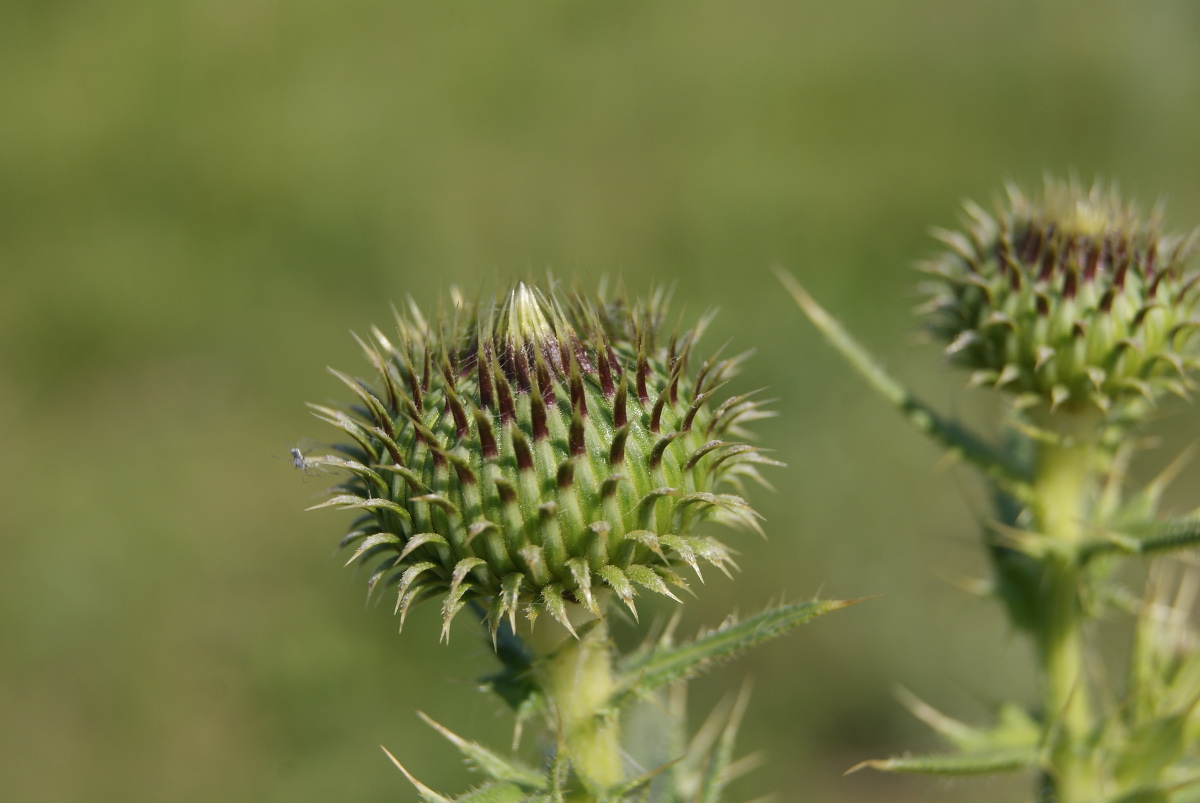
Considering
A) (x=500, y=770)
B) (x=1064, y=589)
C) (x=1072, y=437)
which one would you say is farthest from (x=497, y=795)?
(x=1072, y=437)

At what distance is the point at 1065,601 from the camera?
4246 mm

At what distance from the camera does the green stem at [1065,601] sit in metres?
3.95

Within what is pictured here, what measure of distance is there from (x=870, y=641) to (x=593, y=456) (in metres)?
5.57

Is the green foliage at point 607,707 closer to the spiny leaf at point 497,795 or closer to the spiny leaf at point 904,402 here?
the spiny leaf at point 497,795

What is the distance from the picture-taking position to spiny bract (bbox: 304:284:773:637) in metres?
2.87

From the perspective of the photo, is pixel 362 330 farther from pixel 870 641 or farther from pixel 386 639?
pixel 870 641

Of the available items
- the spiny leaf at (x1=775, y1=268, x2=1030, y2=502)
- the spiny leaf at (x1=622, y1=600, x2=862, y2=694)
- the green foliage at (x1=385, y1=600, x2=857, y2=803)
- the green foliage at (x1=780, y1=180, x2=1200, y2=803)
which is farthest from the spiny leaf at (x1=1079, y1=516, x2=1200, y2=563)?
the green foliage at (x1=385, y1=600, x2=857, y2=803)

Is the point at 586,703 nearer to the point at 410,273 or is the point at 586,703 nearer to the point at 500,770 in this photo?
the point at 500,770

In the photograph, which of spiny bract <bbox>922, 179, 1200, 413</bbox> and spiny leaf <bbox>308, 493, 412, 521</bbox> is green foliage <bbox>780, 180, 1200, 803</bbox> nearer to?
spiny bract <bbox>922, 179, 1200, 413</bbox>

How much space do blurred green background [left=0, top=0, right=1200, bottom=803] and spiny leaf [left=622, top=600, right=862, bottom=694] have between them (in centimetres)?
402

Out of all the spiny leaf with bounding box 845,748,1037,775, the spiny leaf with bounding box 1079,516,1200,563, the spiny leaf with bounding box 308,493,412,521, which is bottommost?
the spiny leaf with bounding box 845,748,1037,775

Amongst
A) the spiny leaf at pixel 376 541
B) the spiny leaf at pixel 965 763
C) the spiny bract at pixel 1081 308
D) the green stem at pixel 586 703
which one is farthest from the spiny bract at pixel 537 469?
the spiny bract at pixel 1081 308

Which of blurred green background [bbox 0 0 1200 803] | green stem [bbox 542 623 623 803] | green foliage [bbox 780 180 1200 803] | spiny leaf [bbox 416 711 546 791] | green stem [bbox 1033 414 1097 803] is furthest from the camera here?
blurred green background [bbox 0 0 1200 803]

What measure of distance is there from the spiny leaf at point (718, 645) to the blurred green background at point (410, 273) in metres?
4.02
